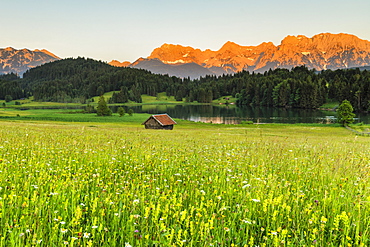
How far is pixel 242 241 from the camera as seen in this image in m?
4.67

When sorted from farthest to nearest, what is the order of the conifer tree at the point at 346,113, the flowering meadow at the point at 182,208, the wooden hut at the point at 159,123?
the conifer tree at the point at 346,113 < the wooden hut at the point at 159,123 < the flowering meadow at the point at 182,208

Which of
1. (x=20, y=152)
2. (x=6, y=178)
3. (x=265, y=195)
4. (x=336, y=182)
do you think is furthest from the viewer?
(x=20, y=152)

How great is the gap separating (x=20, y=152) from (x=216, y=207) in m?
9.66

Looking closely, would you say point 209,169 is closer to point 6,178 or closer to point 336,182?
point 336,182

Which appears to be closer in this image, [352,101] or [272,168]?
[272,168]

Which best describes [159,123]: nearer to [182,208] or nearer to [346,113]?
[182,208]

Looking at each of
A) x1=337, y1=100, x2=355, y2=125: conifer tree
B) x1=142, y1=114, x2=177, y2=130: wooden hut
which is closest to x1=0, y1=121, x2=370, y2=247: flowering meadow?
x1=142, y1=114, x2=177, y2=130: wooden hut

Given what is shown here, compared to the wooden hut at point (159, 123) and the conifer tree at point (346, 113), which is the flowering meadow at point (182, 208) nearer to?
the wooden hut at point (159, 123)

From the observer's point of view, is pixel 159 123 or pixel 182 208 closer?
pixel 182 208

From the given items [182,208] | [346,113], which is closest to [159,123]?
[182,208]

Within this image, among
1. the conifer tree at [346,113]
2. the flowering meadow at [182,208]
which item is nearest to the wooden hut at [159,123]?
the flowering meadow at [182,208]

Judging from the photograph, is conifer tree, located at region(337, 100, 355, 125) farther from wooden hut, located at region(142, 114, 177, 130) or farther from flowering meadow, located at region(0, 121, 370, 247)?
flowering meadow, located at region(0, 121, 370, 247)

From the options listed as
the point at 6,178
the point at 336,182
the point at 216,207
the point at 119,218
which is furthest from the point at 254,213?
the point at 6,178

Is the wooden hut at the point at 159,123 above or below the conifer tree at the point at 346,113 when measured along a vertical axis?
below
